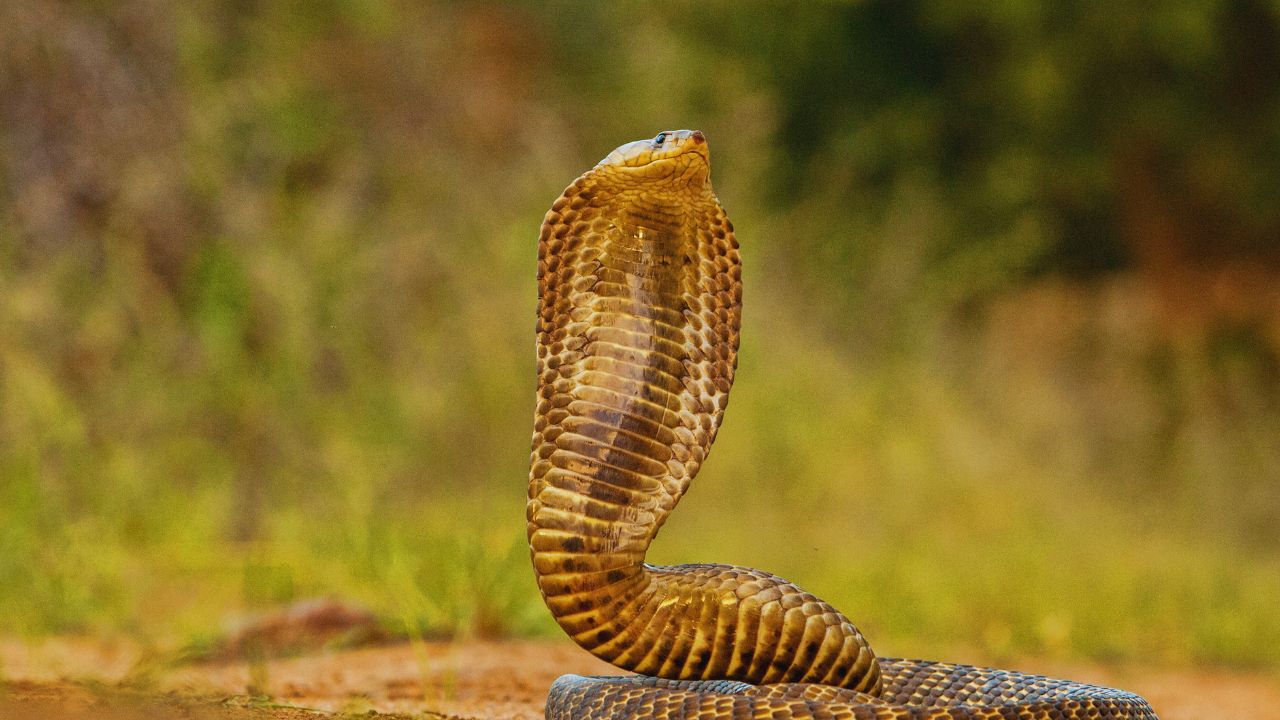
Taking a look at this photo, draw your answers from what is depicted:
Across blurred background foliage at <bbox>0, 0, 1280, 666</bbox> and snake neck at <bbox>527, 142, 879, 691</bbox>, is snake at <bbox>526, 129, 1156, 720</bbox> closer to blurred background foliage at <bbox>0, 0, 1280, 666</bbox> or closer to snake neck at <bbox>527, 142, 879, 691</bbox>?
snake neck at <bbox>527, 142, 879, 691</bbox>

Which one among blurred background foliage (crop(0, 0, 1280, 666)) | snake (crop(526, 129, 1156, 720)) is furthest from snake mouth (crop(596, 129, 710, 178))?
blurred background foliage (crop(0, 0, 1280, 666))

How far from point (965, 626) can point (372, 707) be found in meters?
3.26

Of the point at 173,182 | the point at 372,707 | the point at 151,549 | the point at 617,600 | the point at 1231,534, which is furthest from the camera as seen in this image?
the point at 1231,534

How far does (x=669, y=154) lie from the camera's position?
2736 mm

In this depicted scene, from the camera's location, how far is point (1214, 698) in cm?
494

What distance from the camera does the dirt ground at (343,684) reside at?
3.01 metres

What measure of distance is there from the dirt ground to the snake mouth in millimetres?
1301

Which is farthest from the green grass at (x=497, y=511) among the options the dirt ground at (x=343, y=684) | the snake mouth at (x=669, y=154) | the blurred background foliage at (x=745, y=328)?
the snake mouth at (x=669, y=154)

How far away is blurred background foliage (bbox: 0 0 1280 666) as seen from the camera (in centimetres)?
594

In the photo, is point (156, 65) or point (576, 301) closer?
point (576, 301)

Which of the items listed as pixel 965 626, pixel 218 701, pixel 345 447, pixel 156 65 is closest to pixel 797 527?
pixel 965 626

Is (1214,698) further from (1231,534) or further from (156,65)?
(156,65)

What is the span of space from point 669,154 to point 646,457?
59 cm

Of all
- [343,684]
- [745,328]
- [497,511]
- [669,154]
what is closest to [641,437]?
[669,154]
